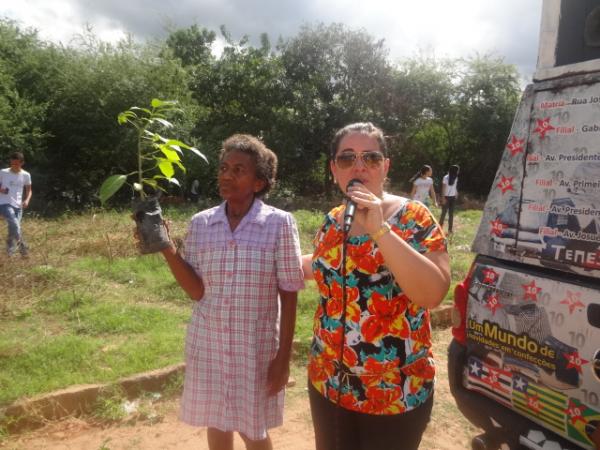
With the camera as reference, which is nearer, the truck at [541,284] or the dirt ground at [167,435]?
the truck at [541,284]

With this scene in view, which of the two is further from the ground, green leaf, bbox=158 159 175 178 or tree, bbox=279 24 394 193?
tree, bbox=279 24 394 193

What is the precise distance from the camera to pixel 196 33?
27766 millimetres

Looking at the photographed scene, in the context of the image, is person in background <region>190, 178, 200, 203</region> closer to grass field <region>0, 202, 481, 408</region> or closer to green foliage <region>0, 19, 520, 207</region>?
green foliage <region>0, 19, 520, 207</region>

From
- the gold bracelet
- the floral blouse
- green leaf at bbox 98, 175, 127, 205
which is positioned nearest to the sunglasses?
Result: the floral blouse

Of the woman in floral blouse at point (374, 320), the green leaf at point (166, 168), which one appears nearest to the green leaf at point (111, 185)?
the green leaf at point (166, 168)

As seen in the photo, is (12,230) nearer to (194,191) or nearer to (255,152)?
(255,152)

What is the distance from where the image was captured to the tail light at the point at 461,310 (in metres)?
2.23

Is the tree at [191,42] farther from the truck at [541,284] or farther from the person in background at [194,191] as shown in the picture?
the truck at [541,284]

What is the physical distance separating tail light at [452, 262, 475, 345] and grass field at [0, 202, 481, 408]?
7.24 ft

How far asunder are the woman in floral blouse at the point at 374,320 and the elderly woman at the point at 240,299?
0.97ft

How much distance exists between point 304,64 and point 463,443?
1526cm

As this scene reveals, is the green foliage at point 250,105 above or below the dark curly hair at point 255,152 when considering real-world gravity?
above

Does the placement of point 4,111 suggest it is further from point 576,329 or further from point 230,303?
point 576,329

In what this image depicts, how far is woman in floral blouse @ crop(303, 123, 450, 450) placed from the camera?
1614 millimetres
